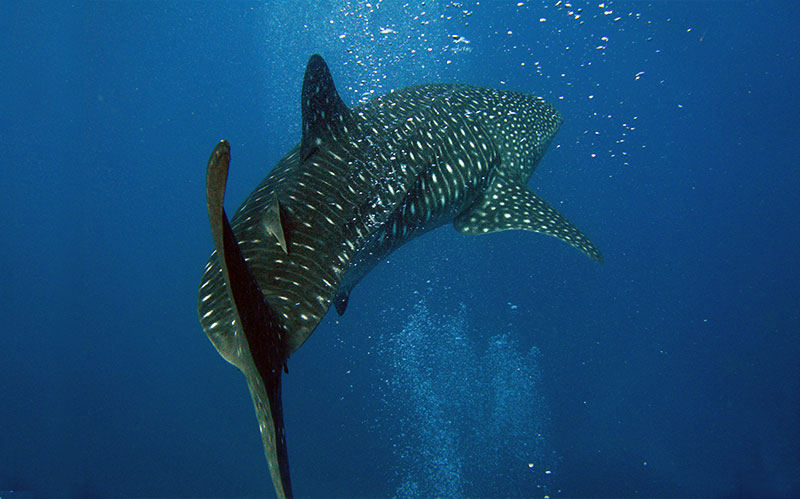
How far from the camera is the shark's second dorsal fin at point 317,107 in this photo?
10.4 ft

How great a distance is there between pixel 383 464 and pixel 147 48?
78.3 ft

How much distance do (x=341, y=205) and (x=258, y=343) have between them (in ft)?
4.84

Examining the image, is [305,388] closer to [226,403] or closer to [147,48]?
[226,403]

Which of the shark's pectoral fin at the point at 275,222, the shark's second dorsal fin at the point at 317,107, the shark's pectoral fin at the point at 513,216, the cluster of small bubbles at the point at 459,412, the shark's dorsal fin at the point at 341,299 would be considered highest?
the shark's second dorsal fin at the point at 317,107

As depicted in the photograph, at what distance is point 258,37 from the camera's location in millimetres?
23438

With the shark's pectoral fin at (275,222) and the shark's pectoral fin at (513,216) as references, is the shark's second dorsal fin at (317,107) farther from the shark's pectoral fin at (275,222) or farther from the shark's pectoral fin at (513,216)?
the shark's pectoral fin at (513,216)

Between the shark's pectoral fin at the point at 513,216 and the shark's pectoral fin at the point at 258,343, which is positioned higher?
the shark's pectoral fin at the point at 258,343

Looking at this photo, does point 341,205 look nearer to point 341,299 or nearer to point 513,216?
point 341,299

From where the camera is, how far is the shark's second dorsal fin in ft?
10.4

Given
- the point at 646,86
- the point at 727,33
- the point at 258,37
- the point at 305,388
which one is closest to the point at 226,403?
the point at 305,388

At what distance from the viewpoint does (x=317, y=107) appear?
323 centimetres

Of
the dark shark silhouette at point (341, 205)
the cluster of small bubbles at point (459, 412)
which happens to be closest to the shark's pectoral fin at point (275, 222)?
the dark shark silhouette at point (341, 205)

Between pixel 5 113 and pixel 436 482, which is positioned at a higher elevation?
pixel 5 113

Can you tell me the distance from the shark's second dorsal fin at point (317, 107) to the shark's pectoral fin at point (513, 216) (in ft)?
6.93
